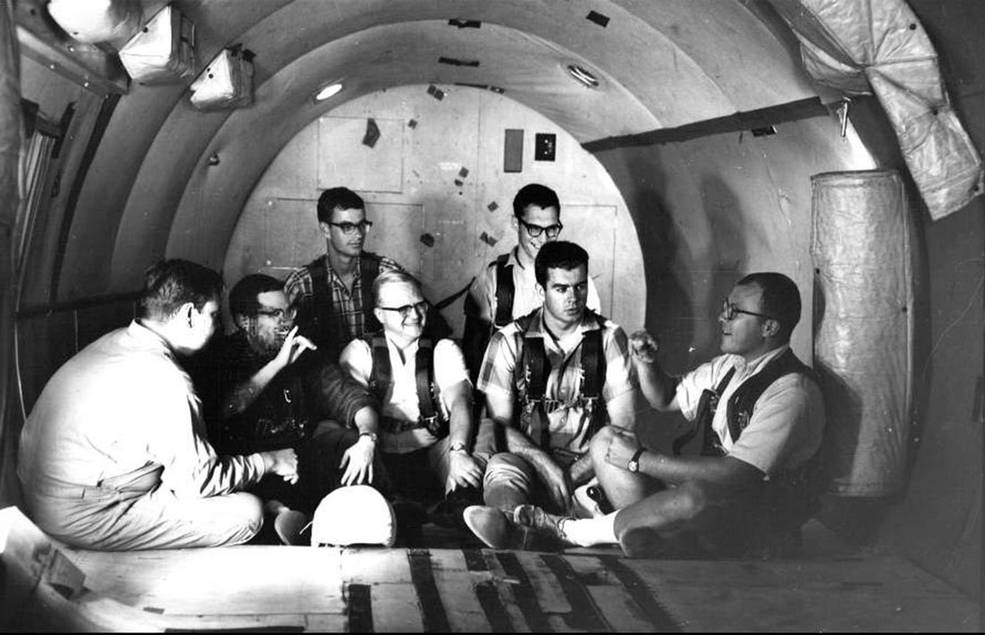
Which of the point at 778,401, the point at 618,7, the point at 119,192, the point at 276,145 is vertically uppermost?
the point at 618,7

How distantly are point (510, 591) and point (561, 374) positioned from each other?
1.71m

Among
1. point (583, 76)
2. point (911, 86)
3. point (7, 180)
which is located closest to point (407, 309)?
point (583, 76)

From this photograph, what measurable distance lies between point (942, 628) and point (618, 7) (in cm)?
355

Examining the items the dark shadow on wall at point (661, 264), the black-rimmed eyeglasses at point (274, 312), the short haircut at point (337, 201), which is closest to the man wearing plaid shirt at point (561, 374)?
the black-rimmed eyeglasses at point (274, 312)

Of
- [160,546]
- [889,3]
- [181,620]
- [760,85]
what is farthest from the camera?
[760,85]

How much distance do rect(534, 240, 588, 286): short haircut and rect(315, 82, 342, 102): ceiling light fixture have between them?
2.63 metres

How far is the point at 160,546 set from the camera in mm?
4438

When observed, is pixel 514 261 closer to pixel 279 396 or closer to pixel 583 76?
pixel 583 76

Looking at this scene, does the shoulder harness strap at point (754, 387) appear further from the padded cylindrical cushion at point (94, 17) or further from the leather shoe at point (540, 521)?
the padded cylindrical cushion at point (94, 17)

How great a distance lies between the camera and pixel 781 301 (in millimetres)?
5000

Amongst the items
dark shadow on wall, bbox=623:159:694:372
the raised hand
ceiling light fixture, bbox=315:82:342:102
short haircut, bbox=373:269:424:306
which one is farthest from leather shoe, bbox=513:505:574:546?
ceiling light fixture, bbox=315:82:342:102

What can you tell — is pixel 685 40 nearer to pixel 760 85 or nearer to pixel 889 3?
pixel 760 85

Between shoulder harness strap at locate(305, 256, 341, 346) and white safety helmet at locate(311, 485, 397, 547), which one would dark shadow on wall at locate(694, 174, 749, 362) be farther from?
white safety helmet at locate(311, 485, 397, 547)

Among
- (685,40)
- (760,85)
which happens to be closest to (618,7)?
(685,40)
